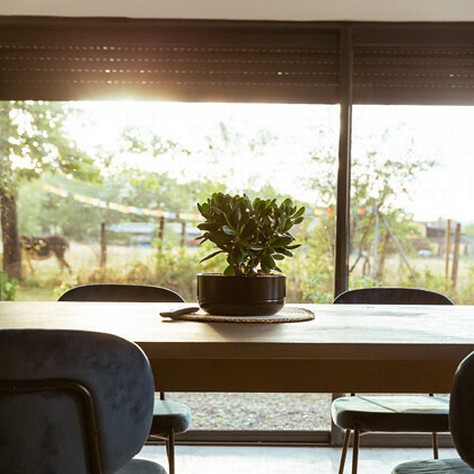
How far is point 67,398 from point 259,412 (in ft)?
8.77

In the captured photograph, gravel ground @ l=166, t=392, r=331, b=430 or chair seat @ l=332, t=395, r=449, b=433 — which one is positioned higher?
chair seat @ l=332, t=395, r=449, b=433

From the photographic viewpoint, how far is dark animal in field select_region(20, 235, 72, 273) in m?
3.99

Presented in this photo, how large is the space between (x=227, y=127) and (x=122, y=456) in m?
2.78

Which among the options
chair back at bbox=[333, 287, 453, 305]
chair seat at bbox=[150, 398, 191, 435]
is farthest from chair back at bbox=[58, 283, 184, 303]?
chair back at bbox=[333, 287, 453, 305]

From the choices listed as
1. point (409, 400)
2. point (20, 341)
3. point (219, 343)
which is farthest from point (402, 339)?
point (409, 400)

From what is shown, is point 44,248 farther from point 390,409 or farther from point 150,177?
point 390,409

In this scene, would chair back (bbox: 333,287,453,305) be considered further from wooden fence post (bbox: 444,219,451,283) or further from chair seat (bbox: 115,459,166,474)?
Result: chair seat (bbox: 115,459,166,474)

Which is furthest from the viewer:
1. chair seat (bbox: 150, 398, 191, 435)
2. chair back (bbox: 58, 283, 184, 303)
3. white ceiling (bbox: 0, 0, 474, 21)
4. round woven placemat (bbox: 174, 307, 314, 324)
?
white ceiling (bbox: 0, 0, 474, 21)

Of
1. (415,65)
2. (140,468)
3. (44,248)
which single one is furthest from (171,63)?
(140,468)

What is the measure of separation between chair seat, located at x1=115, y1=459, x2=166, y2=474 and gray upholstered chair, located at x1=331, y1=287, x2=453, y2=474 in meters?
0.93

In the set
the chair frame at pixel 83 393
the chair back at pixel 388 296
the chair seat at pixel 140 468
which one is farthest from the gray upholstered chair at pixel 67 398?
the chair back at pixel 388 296

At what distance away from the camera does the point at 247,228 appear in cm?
209

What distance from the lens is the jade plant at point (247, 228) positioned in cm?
209

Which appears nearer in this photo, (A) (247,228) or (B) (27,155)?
(A) (247,228)
